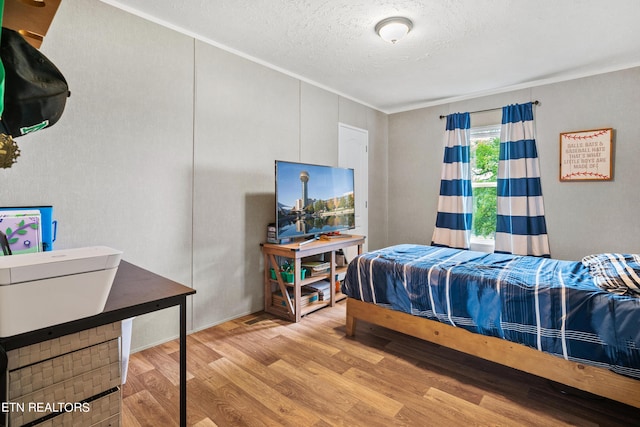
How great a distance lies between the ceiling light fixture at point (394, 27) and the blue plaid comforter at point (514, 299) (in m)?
1.72

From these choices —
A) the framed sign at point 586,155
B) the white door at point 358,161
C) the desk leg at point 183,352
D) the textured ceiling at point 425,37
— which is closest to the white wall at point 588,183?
the framed sign at point 586,155

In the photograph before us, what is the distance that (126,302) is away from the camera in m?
1.22

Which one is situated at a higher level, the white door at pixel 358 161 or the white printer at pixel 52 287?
the white door at pixel 358 161

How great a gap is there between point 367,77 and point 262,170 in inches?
62.3

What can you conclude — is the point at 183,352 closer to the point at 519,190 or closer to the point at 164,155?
the point at 164,155

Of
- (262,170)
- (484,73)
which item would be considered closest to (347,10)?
(262,170)

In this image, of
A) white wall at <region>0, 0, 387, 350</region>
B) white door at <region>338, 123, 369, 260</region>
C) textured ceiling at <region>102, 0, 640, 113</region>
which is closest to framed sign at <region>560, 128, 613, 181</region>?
textured ceiling at <region>102, 0, 640, 113</region>

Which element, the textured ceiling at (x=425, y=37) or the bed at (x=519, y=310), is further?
the textured ceiling at (x=425, y=37)

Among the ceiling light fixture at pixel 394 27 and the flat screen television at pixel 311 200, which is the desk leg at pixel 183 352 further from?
the ceiling light fixture at pixel 394 27

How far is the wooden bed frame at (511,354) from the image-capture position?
1607 millimetres

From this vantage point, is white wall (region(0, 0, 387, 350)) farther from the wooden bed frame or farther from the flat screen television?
the wooden bed frame

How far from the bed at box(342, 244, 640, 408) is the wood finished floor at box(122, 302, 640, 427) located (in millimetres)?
189

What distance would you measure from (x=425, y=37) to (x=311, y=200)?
5.67 feet

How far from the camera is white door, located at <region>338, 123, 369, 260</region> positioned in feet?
13.6
